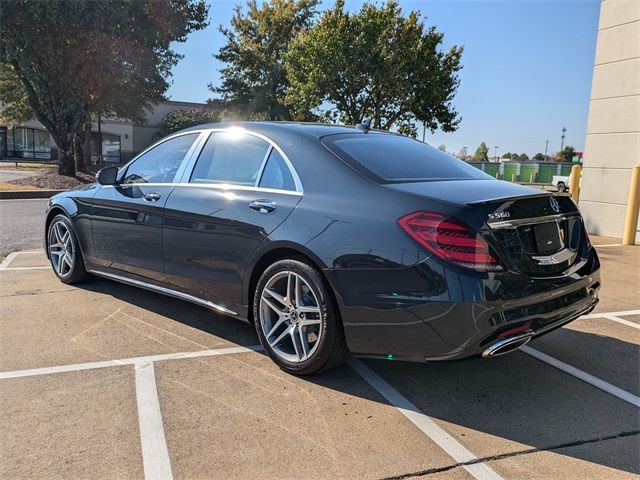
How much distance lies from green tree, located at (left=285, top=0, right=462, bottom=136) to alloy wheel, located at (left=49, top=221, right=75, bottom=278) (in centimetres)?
1372

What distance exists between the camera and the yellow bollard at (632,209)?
9.01 m

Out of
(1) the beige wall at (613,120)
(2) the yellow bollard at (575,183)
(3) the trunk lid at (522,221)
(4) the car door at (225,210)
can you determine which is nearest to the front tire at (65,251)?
(4) the car door at (225,210)

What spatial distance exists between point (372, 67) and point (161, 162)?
1526 centimetres

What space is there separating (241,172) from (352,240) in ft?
4.06

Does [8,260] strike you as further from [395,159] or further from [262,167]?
[395,159]

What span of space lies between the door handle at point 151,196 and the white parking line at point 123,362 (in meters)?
1.30

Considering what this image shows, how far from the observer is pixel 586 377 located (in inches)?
139

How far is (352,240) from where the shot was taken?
3.01m

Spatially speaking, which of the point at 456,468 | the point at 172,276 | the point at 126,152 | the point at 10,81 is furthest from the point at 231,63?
the point at 456,468

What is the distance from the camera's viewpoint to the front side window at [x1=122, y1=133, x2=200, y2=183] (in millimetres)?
4391

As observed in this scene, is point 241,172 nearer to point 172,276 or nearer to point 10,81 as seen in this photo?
point 172,276

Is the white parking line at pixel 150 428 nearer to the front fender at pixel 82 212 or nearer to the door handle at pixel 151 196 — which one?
the door handle at pixel 151 196

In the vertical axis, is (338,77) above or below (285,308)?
above

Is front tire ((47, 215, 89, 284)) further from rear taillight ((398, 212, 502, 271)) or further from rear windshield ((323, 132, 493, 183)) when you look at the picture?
rear taillight ((398, 212, 502, 271))
